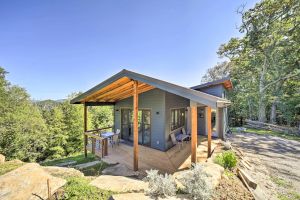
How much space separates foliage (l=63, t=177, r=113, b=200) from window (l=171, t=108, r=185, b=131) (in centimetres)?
608

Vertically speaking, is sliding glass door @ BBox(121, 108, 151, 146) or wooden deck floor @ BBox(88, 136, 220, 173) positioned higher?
sliding glass door @ BBox(121, 108, 151, 146)

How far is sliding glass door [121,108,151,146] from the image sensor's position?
852 centimetres

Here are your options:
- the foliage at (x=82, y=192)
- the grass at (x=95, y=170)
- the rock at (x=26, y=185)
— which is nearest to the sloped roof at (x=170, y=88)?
the foliage at (x=82, y=192)

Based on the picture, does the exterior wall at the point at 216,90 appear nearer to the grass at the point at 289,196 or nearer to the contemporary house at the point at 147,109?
the contemporary house at the point at 147,109

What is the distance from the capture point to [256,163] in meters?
6.25

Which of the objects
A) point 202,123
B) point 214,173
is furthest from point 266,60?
point 214,173

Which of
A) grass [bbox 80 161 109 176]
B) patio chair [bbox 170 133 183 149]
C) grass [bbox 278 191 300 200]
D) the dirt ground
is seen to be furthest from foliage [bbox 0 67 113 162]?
grass [bbox 278 191 300 200]

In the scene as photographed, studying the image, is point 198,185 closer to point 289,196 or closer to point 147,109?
point 289,196

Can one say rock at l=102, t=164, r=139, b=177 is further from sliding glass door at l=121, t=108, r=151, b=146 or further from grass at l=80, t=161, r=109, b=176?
sliding glass door at l=121, t=108, r=151, b=146

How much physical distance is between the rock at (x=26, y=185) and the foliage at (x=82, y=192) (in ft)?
0.71

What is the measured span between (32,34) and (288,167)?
16.7 meters

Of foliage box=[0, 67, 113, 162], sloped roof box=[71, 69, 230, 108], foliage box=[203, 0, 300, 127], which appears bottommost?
foliage box=[0, 67, 113, 162]

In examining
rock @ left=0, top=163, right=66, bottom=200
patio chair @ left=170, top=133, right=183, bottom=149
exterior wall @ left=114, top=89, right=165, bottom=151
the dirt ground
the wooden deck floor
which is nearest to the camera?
rock @ left=0, top=163, right=66, bottom=200

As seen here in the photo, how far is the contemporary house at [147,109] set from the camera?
5504 millimetres
